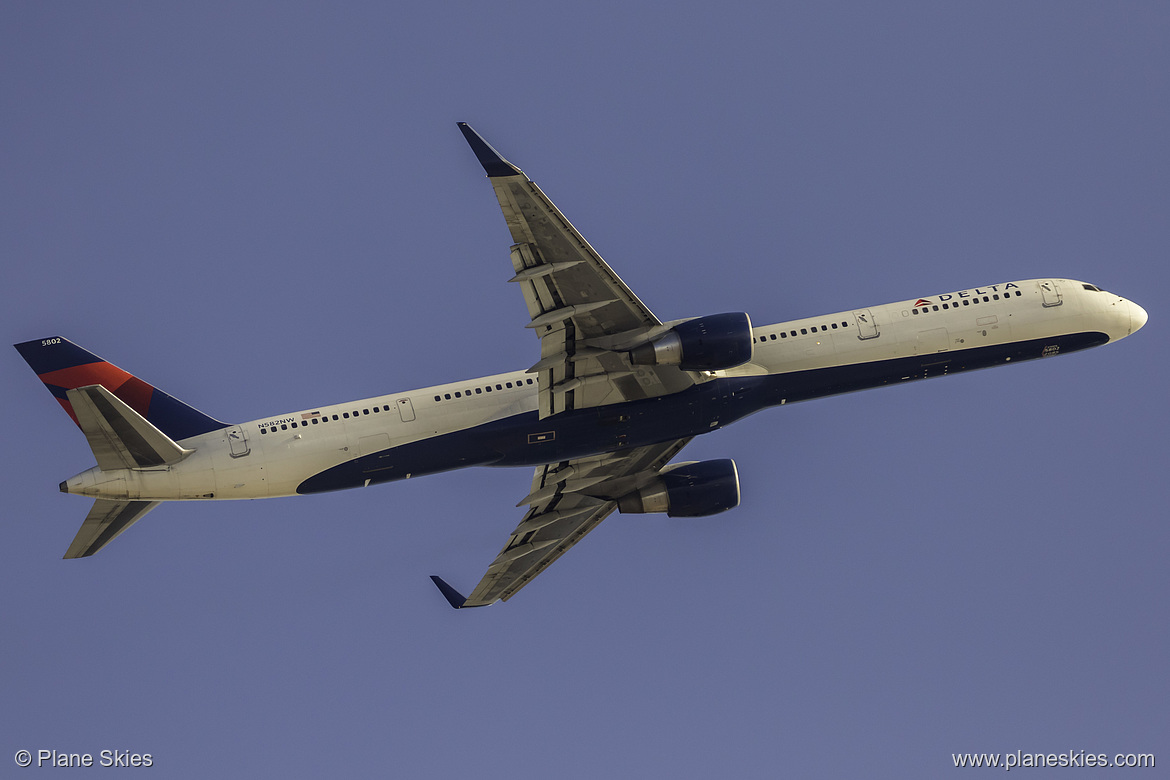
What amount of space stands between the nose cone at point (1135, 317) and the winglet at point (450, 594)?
30.2 metres

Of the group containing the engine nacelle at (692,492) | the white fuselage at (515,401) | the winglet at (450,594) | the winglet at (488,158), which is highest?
the winglet at (488,158)

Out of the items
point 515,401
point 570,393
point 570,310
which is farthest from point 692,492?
point 570,310

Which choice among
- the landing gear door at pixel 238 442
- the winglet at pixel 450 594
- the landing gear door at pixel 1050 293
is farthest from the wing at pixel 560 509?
the landing gear door at pixel 1050 293

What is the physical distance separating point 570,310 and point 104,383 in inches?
671

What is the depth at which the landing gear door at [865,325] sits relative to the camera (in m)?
44.7

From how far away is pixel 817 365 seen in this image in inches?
1729

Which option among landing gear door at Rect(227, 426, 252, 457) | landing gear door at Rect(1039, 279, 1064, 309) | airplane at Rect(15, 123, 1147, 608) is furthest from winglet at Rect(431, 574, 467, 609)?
Answer: landing gear door at Rect(1039, 279, 1064, 309)

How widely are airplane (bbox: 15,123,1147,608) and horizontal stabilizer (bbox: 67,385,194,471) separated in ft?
0.16

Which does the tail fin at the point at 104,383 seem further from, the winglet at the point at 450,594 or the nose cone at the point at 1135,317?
the nose cone at the point at 1135,317

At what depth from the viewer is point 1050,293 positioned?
155 ft

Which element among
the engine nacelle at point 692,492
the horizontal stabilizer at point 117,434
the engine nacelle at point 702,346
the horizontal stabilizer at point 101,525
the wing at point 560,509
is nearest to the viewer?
the horizontal stabilizer at point 117,434

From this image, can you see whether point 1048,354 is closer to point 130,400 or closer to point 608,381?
point 608,381

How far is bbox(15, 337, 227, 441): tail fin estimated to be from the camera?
40.8 metres

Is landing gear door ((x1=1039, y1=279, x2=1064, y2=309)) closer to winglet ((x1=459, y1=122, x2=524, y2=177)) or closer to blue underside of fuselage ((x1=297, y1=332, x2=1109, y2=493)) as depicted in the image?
blue underside of fuselage ((x1=297, y1=332, x2=1109, y2=493))
